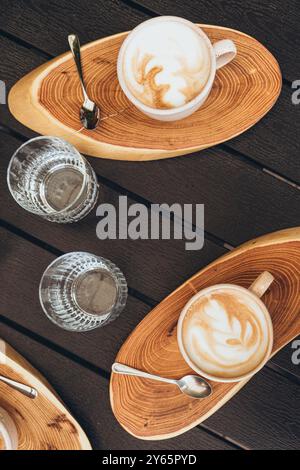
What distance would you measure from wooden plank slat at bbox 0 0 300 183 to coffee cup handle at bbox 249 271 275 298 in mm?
194

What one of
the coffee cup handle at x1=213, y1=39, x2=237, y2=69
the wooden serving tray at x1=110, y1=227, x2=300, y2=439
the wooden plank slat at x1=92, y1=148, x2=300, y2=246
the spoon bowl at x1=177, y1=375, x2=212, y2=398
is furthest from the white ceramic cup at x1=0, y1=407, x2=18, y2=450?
the coffee cup handle at x1=213, y1=39, x2=237, y2=69

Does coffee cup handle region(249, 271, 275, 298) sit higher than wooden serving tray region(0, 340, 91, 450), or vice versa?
coffee cup handle region(249, 271, 275, 298)

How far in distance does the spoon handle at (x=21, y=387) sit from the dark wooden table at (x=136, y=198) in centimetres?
5

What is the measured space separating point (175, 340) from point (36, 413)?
0.87 feet

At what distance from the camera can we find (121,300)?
35.0 inches

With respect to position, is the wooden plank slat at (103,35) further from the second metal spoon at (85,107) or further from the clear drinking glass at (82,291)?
the clear drinking glass at (82,291)

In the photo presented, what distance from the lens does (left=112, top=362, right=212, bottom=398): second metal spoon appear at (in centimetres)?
86

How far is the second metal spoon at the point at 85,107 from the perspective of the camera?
82cm

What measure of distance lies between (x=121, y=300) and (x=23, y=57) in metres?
0.45

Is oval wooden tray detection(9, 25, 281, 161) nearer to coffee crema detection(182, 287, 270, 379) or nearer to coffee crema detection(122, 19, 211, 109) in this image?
coffee crema detection(122, 19, 211, 109)

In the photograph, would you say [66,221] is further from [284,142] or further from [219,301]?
[284,142]

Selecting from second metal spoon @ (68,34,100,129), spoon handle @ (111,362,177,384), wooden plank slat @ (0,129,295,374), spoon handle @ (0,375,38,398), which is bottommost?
spoon handle @ (0,375,38,398)

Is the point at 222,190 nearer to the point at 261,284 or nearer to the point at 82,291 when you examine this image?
the point at 261,284
